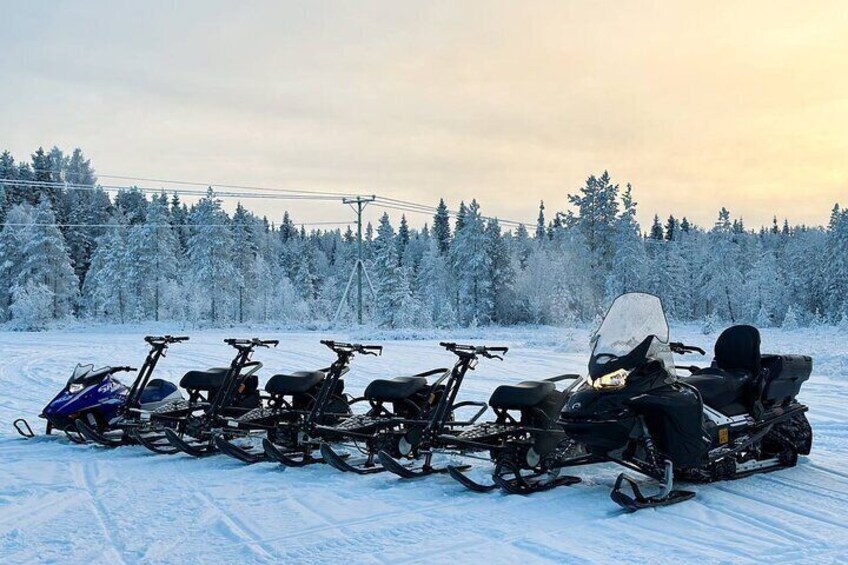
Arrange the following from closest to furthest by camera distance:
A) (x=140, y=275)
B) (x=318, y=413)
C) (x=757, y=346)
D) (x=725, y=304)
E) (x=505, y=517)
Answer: (x=505, y=517)
(x=757, y=346)
(x=318, y=413)
(x=140, y=275)
(x=725, y=304)

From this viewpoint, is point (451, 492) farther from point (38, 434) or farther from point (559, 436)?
point (38, 434)

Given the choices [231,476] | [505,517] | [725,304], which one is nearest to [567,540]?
[505,517]

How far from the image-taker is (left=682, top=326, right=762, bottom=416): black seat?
6707 millimetres

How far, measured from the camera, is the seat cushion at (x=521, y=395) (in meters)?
6.86

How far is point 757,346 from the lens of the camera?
7129 mm

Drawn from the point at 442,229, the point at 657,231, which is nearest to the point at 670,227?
the point at 657,231

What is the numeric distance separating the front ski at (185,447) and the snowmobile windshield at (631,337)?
4306mm

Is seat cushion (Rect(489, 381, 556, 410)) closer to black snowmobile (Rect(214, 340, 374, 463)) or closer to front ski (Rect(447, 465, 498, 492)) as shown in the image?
front ski (Rect(447, 465, 498, 492))

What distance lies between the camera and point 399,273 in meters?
57.5

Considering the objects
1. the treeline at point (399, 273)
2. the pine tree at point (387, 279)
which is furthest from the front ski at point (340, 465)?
the pine tree at point (387, 279)

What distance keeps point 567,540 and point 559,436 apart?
175cm

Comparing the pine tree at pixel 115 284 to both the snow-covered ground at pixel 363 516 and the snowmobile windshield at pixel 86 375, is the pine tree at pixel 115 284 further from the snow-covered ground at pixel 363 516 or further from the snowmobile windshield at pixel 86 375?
the snow-covered ground at pixel 363 516

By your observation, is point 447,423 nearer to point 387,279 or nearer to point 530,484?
point 530,484

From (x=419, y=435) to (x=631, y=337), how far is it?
239 cm
